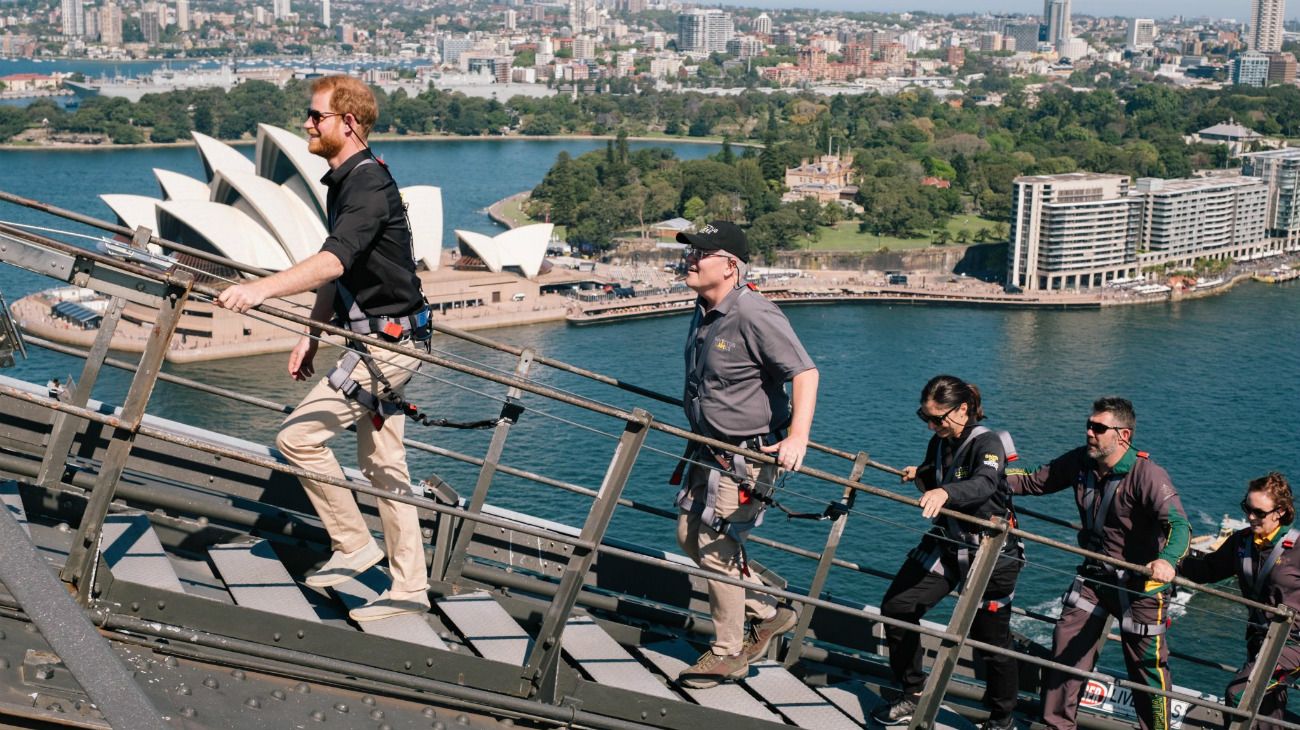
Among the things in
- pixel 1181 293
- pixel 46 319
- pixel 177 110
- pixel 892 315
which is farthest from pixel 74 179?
pixel 1181 293

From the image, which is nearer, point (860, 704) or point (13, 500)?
point (13, 500)

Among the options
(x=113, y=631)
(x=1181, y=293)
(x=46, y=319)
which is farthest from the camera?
(x=1181, y=293)

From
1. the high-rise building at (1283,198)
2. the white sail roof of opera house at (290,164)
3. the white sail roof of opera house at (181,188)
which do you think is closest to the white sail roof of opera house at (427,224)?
the white sail roof of opera house at (290,164)

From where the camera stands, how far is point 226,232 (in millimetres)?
23781

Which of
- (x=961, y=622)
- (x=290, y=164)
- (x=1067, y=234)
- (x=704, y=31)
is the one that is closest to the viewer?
(x=961, y=622)

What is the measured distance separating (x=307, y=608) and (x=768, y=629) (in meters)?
0.73

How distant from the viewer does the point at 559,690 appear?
189 centimetres

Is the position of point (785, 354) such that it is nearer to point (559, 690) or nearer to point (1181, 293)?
point (559, 690)

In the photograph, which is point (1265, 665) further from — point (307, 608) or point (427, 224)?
point (427, 224)

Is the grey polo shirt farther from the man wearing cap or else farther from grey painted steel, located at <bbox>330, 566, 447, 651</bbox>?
grey painted steel, located at <bbox>330, 566, 447, 651</bbox>

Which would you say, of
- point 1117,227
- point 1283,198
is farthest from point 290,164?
point 1283,198

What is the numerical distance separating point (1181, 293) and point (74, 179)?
1118 inches

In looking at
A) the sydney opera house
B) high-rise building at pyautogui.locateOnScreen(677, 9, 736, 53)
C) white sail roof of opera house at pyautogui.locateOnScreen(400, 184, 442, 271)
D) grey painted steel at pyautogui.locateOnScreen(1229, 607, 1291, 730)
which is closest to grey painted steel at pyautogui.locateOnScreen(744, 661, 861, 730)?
grey painted steel at pyautogui.locateOnScreen(1229, 607, 1291, 730)

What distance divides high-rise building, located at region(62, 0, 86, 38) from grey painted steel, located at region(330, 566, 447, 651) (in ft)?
357
